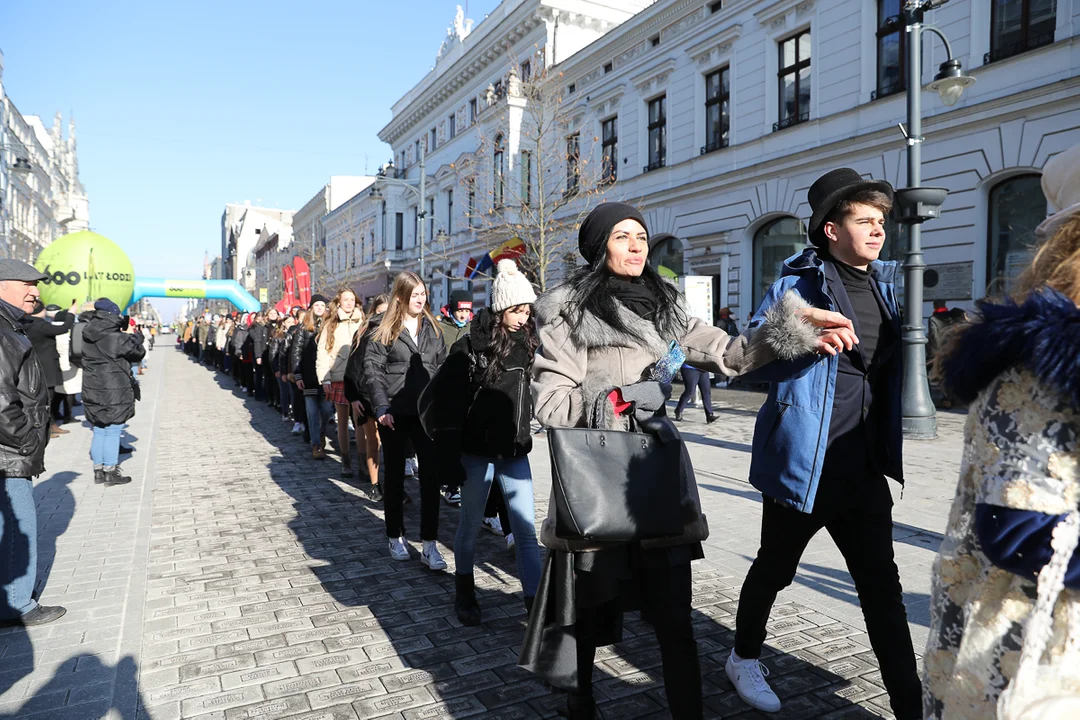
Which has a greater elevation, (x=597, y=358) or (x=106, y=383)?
(x=597, y=358)

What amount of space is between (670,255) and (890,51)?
8.85 metres

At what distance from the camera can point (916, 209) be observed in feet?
30.9

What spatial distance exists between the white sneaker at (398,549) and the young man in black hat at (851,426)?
2890 mm

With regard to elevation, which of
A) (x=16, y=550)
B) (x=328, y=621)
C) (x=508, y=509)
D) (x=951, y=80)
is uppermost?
(x=951, y=80)

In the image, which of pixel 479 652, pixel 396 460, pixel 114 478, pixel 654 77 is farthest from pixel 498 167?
pixel 479 652

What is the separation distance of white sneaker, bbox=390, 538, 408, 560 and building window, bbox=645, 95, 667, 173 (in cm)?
2058

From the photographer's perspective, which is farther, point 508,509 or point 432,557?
point 432,557

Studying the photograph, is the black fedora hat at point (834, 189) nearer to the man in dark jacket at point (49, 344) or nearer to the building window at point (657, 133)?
the man in dark jacket at point (49, 344)

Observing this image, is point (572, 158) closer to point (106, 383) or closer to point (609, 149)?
point (609, 149)

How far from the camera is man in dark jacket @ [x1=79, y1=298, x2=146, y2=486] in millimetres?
7422

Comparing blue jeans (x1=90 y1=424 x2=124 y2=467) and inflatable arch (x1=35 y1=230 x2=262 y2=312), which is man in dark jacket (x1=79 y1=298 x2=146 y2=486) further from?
inflatable arch (x1=35 y1=230 x2=262 y2=312)

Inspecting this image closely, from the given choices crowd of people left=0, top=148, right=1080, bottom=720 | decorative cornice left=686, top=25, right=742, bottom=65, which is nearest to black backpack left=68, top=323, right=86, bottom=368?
crowd of people left=0, top=148, right=1080, bottom=720

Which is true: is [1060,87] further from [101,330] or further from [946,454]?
[101,330]

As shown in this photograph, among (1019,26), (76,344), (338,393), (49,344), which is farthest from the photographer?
(1019,26)
